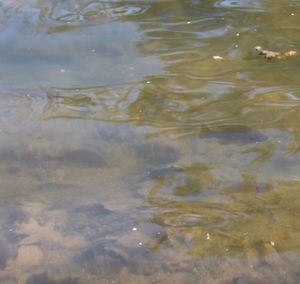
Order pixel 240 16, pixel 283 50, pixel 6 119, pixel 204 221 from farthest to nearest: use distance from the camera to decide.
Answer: pixel 240 16, pixel 283 50, pixel 6 119, pixel 204 221

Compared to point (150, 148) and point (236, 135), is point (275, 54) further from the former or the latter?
point (150, 148)

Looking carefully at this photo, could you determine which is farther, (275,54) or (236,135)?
(275,54)

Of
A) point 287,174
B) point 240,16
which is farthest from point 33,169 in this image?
point 240,16

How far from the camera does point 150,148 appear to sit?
3623mm

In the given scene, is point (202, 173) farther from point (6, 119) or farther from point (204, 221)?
point (6, 119)

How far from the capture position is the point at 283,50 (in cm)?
467

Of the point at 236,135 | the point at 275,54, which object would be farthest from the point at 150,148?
the point at 275,54

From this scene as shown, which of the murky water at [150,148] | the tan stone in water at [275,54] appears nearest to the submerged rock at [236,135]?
the murky water at [150,148]

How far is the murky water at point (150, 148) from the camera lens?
289 centimetres

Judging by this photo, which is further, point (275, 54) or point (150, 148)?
point (275, 54)

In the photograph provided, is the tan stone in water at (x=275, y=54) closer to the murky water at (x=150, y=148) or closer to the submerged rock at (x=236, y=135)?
the murky water at (x=150, y=148)

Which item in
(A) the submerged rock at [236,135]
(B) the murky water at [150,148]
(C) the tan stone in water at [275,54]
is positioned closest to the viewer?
(B) the murky water at [150,148]

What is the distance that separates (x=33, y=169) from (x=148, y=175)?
0.71 meters

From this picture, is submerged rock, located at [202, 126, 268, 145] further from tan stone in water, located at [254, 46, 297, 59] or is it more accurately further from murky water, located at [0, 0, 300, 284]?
tan stone in water, located at [254, 46, 297, 59]
